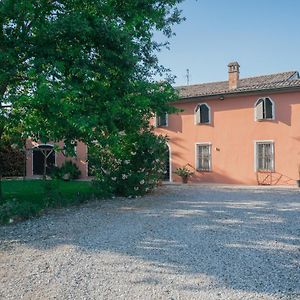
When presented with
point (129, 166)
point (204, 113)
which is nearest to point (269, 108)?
point (204, 113)

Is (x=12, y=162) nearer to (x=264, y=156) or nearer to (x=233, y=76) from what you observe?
(x=233, y=76)

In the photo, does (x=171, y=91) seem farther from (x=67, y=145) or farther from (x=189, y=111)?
(x=189, y=111)

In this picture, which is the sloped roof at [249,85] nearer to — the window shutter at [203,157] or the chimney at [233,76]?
the chimney at [233,76]

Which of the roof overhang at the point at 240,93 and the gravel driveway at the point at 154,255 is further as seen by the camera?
the roof overhang at the point at 240,93

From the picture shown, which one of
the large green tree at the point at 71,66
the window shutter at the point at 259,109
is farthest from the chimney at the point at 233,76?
the large green tree at the point at 71,66

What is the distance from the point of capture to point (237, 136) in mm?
20953

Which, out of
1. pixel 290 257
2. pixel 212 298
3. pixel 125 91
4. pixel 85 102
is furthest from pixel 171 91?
pixel 212 298

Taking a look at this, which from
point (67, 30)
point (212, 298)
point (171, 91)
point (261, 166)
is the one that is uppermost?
point (67, 30)

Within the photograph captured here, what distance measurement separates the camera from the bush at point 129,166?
1370 cm

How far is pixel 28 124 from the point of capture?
857 centimetres

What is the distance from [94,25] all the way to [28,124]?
9.59ft

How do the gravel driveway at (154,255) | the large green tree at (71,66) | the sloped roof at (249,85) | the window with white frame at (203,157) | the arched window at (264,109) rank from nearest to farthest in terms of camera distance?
the gravel driveway at (154,255) → the large green tree at (71,66) → the sloped roof at (249,85) → the arched window at (264,109) → the window with white frame at (203,157)

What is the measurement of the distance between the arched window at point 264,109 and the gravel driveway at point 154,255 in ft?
34.9

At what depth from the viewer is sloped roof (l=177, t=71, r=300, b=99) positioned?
64.0 feet
